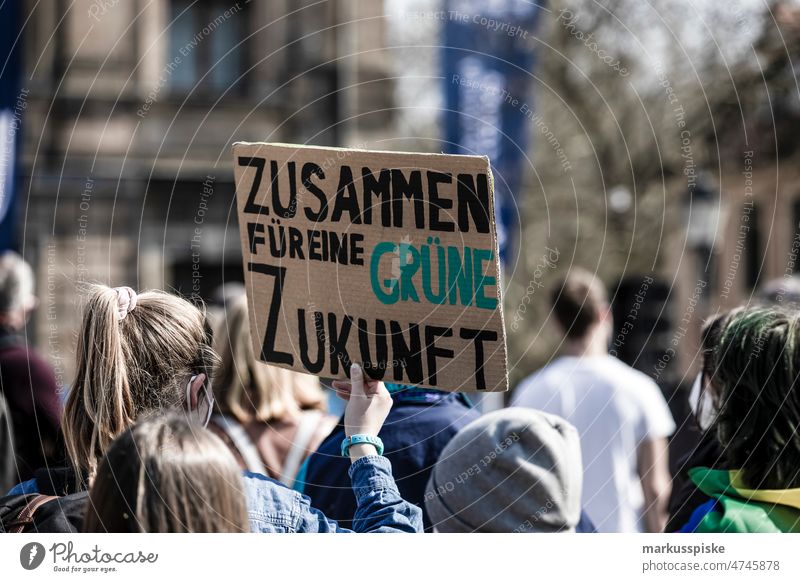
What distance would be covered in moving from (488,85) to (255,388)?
171 inches

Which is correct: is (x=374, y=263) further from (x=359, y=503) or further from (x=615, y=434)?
(x=615, y=434)

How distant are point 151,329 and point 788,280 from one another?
9.68ft

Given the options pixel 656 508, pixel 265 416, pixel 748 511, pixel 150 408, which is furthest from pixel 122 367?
pixel 656 508

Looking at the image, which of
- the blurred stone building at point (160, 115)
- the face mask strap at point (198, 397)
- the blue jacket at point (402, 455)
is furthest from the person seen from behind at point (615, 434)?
the blurred stone building at point (160, 115)

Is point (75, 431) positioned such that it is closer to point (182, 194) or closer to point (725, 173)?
point (182, 194)

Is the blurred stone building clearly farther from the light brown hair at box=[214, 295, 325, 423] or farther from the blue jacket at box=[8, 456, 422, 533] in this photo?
the blue jacket at box=[8, 456, 422, 533]

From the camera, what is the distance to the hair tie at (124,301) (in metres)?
2.24

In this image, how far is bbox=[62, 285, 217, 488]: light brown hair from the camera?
2.20 metres

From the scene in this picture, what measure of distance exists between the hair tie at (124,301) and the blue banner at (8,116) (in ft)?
12.5

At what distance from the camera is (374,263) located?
7.60 ft

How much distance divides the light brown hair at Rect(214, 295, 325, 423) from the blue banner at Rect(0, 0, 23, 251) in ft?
9.32

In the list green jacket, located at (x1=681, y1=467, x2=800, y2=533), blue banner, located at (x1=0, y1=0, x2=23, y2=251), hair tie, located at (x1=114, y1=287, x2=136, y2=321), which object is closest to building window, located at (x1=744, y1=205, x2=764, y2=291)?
blue banner, located at (x1=0, y1=0, x2=23, y2=251)

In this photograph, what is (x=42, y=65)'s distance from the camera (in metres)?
15.1

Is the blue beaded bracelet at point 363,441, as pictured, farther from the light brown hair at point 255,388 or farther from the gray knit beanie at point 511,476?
the light brown hair at point 255,388
